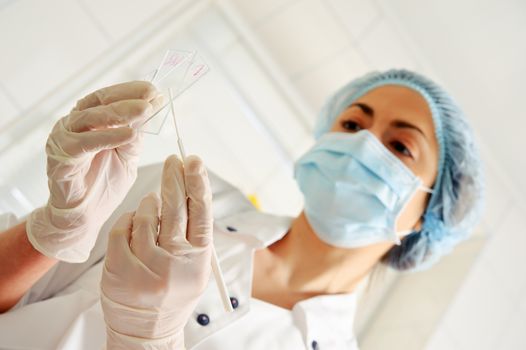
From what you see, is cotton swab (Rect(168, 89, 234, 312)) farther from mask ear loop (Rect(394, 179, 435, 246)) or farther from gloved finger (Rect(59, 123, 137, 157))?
mask ear loop (Rect(394, 179, 435, 246))

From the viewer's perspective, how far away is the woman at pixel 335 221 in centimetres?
118

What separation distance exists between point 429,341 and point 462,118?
1031 mm

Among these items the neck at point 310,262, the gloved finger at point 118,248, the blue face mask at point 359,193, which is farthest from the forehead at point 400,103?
the gloved finger at point 118,248

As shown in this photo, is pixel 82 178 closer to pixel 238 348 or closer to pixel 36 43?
pixel 238 348

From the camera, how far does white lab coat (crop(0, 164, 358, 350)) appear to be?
1068 millimetres

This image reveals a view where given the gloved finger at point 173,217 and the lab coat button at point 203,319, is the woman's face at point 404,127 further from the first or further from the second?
the gloved finger at point 173,217

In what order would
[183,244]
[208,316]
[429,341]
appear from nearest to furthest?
[183,244] < [208,316] < [429,341]

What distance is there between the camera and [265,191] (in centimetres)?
217

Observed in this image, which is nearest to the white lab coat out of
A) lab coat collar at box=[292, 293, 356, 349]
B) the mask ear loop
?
lab coat collar at box=[292, 293, 356, 349]

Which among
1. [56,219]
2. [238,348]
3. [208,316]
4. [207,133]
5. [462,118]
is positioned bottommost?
[462,118]

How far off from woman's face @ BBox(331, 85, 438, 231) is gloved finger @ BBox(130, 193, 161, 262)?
93cm

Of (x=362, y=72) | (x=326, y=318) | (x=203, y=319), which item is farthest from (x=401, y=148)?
(x=203, y=319)

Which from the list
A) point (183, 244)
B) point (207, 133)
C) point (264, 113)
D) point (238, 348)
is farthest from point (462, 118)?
point (183, 244)

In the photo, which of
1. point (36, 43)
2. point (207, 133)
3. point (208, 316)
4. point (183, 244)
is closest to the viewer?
point (183, 244)
